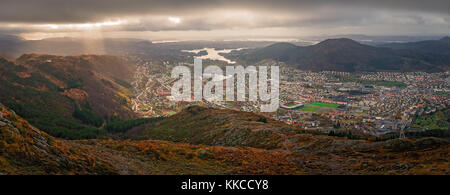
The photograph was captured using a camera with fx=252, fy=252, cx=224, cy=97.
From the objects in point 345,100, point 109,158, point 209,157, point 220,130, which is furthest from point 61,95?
point 345,100

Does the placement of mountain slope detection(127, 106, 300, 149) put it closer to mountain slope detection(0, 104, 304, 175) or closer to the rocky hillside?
mountain slope detection(0, 104, 304, 175)

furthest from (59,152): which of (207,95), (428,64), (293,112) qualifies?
(428,64)

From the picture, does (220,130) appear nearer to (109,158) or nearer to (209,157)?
(209,157)
